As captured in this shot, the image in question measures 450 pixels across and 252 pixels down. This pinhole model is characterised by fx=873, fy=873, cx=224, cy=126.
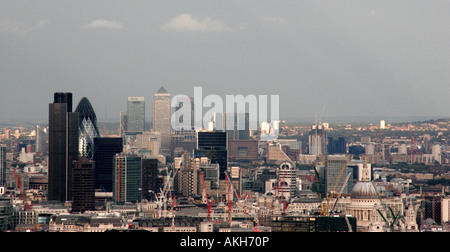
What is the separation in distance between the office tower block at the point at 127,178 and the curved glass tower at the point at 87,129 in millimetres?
2703

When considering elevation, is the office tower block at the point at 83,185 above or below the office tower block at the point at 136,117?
below

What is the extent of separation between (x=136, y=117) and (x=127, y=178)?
8.26 meters

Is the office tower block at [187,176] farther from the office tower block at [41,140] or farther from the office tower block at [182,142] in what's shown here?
the office tower block at [41,140]

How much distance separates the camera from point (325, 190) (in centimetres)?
3603

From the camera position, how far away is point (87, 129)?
43.4m

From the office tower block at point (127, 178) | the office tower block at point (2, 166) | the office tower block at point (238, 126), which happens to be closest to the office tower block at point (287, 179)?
the office tower block at point (238, 126)

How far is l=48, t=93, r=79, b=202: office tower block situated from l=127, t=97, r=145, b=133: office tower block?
276 cm

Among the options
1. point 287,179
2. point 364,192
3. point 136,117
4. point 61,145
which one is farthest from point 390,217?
point 136,117

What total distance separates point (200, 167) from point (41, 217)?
16931mm

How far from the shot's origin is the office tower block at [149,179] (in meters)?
35.7

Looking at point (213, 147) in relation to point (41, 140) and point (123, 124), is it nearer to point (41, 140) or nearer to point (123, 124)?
point (123, 124)

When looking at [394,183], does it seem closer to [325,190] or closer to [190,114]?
[325,190]

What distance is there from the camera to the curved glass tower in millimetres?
40594
